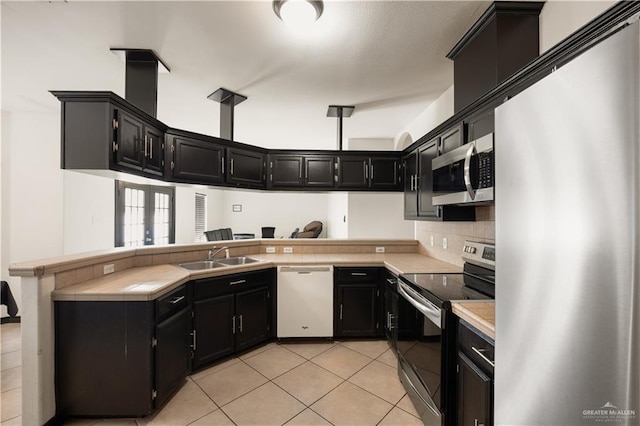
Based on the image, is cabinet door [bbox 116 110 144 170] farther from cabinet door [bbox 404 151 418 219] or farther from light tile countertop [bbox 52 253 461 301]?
cabinet door [bbox 404 151 418 219]

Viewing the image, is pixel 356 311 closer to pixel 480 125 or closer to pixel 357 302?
pixel 357 302

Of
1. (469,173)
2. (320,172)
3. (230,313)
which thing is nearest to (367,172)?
(320,172)

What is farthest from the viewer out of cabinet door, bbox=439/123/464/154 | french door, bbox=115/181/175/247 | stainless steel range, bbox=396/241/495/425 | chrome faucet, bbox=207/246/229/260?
french door, bbox=115/181/175/247

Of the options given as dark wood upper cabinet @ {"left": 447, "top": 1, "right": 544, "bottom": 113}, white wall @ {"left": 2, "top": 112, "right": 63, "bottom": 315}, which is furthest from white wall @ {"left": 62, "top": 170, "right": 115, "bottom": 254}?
dark wood upper cabinet @ {"left": 447, "top": 1, "right": 544, "bottom": 113}

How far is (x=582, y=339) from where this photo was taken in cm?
59

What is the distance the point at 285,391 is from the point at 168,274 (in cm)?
136

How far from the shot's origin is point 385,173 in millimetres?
3461

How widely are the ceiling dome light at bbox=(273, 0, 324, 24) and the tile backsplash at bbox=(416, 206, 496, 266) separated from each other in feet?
6.19

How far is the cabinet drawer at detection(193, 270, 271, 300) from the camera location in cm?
236

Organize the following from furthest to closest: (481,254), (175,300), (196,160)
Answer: (196,160)
(175,300)
(481,254)

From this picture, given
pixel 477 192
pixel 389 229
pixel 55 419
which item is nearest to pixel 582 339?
pixel 477 192

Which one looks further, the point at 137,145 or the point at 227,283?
the point at 227,283

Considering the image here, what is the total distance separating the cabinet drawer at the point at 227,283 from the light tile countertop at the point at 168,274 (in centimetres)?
5

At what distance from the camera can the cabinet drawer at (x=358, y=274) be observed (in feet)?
9.61
